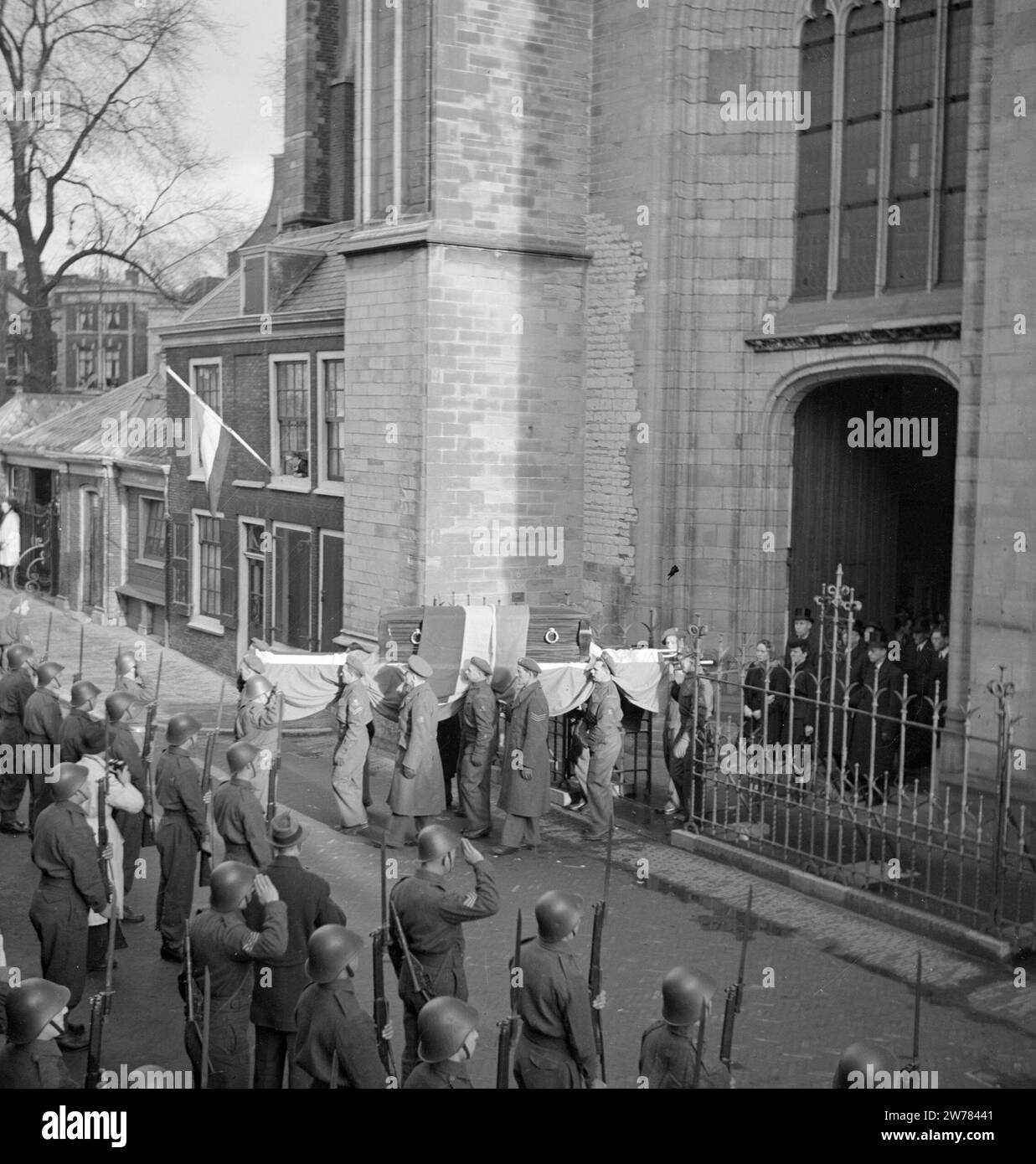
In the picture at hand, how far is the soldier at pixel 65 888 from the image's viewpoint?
29.7 ft

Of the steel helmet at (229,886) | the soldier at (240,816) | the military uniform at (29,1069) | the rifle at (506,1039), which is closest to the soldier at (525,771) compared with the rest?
the soldier at (240,816)

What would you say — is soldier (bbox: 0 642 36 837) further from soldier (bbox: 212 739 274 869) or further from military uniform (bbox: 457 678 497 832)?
soldier (bbox: 212 739 274 869)

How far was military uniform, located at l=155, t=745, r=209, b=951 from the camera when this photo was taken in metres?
10.5

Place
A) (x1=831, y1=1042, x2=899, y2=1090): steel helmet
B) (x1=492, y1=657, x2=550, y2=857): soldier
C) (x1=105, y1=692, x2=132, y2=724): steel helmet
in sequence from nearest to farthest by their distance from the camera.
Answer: (x1=831, y1=1042, x2=899, y2=1090): steel helmet → (x1=105, y1=692, x2=132, y2=724): steel helmet → (x1=492, y1=657, x2=550, y2=857): soldier

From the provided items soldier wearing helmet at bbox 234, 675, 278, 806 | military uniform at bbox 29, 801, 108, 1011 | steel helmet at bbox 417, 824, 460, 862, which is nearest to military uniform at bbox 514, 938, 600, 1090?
steel helmet at bbox 417, 824, 460, 862

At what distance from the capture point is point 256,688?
43.6ft

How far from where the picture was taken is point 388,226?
18422 mm

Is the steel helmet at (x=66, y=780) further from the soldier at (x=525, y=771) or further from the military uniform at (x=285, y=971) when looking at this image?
the soldier at (x=525, y=771)

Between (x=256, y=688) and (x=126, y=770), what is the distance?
1976mm

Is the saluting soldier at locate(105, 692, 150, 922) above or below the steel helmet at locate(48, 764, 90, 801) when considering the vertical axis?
below

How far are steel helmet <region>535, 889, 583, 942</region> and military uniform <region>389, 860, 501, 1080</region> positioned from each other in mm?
988

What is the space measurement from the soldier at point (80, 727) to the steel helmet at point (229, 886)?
4.81m
